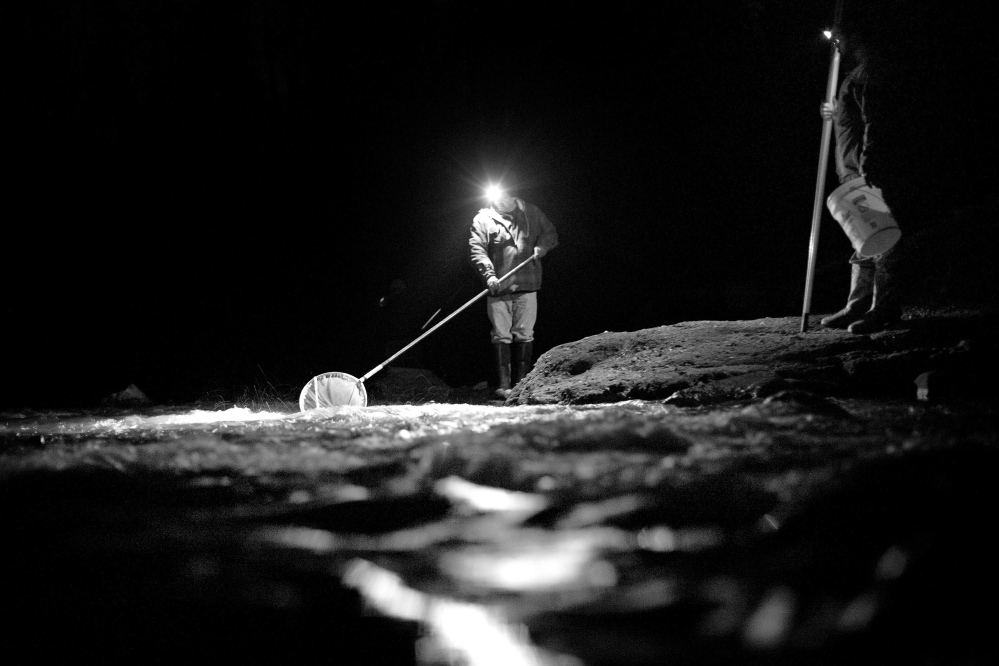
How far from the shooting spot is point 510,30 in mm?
10883

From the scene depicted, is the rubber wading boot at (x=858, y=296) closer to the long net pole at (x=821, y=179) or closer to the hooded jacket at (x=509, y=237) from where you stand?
the long net pole at (x=821, y=179)

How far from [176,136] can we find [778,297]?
513 inches

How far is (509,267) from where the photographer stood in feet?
25.0

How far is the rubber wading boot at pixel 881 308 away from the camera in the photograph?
483cm

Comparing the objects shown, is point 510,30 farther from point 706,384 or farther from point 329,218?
point 706,384

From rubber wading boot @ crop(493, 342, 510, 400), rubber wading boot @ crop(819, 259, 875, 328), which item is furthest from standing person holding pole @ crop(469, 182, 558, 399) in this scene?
rubber wading boot @ crop(819, 259, 875, 328)

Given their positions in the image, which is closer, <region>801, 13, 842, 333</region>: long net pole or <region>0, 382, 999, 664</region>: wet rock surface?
<region>0, 382, 999, 664</region>: wet rock surface

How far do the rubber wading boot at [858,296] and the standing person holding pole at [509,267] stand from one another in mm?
3437

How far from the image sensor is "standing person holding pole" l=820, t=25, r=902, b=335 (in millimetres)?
4887

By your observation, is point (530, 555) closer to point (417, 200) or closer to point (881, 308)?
point (881, 308)

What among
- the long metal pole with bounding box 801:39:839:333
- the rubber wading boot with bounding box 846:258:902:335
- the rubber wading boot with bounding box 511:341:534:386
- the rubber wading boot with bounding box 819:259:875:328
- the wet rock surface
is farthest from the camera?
the rubber wading boot with bounding box 511:341:534:386

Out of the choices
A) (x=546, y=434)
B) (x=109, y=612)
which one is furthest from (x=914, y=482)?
(x=109, y=612)

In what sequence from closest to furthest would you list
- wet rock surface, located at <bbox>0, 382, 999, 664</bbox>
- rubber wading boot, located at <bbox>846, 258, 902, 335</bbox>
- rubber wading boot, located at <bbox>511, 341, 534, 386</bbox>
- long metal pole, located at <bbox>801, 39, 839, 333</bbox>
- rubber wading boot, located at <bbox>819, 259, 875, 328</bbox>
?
wet rock surface, located at <bbox>0, 382, 999, 664</bbox> → rubber wading boot, located at <bbox>846, 258, 902, 335</bbox> → long metal pole, located at <bbox>801, 39, 839, 333</bbox> → rubber wading boot, located at <bbox>819, 259, 875, 328</bbox> → rubber wading boot, located at <bbox>511, 341, 534, 386</bbox>

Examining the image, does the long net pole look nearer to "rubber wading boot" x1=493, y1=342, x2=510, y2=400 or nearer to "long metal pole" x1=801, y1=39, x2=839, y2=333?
"long metal pole" x1=801, y1=39, x2=839, y2=333
